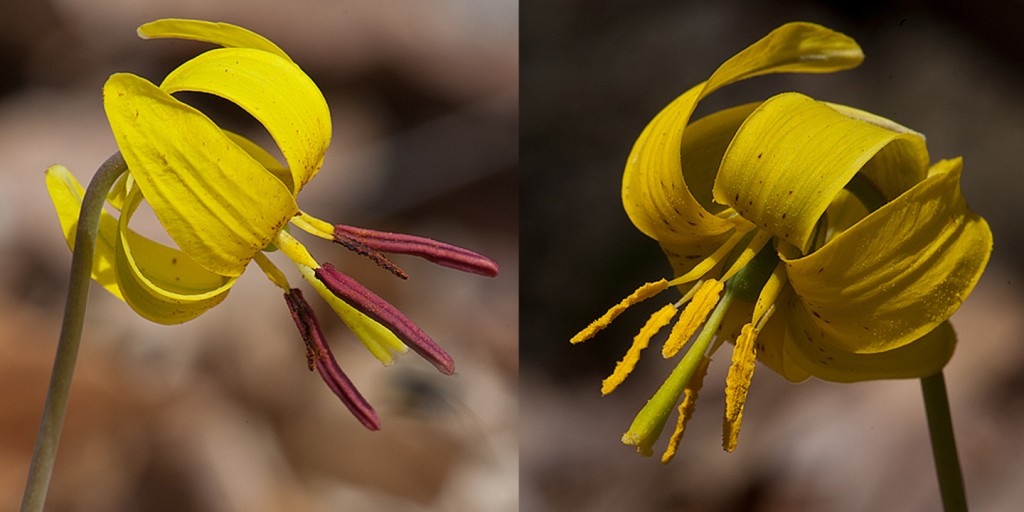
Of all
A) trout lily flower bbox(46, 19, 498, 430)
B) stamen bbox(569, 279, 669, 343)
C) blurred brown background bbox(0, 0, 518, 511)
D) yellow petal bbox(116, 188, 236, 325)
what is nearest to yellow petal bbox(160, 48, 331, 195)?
trout lily flower bbox(46, 19, 498, 430)

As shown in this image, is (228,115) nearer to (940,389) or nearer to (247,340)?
(247,340)

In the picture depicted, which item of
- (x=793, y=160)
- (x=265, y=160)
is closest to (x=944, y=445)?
(x=793, y=160)

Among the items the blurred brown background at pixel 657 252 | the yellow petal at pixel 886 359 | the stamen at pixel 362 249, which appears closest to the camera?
the stamen at pixel 362 249

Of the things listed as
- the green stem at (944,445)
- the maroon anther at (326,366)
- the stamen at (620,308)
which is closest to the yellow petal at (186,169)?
the maroon anther at (326,366)

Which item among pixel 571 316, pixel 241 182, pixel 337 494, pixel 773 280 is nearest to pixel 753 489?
pixel 571 316

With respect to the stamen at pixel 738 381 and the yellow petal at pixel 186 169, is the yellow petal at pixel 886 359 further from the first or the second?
the yellow petal at pixel 186 169

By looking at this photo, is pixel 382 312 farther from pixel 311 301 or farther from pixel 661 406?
pixel 311 301
